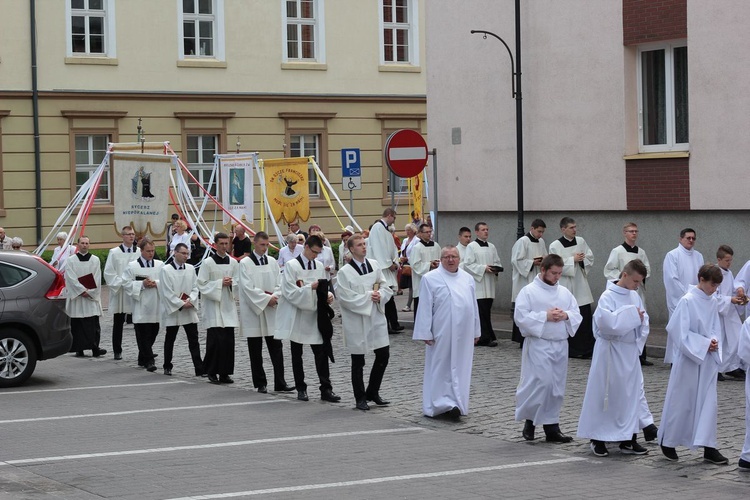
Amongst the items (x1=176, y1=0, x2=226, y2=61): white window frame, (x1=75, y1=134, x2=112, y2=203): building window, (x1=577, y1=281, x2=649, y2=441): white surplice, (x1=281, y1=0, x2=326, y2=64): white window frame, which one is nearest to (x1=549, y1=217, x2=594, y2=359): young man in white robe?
(x1=577, y1=281, x2=649, y2=441): white surplice

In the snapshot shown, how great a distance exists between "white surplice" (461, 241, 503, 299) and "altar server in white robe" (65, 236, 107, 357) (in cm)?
548

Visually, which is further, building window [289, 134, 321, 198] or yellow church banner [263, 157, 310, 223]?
building window [289, 134, 321, 198]

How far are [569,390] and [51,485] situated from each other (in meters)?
6.66

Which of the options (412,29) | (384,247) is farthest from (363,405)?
(412,29)

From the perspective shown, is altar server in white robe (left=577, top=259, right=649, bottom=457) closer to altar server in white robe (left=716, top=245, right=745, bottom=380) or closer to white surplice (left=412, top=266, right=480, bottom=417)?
white surplice (left=412, top=266, right=480, bottom=417)

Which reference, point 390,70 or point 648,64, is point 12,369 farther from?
Answer: point 390,70

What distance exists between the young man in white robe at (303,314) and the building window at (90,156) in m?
20.7

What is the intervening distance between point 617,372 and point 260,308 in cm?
554

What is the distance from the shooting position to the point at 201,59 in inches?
1421

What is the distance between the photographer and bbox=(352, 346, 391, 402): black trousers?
45.0ft

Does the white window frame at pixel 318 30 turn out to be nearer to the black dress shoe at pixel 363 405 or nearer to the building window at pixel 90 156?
the building window at pixel 90 156

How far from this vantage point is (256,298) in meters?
15.5

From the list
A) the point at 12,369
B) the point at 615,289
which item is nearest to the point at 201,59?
the point at 12,369

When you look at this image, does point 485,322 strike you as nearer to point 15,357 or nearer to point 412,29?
point 15,357
